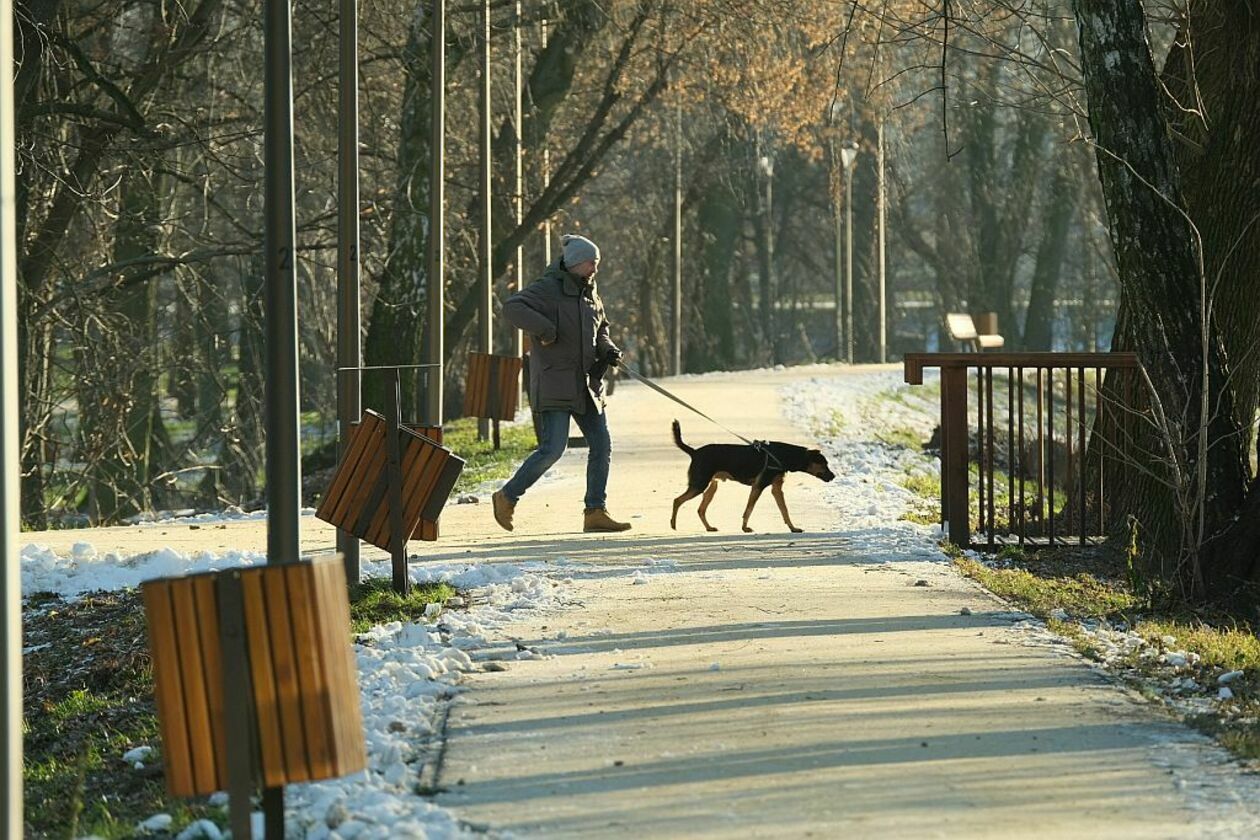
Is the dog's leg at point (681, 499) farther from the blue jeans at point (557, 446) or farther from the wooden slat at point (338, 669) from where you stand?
the wooden slat at point (338, 669)

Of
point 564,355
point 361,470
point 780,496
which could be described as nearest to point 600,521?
point 780,496

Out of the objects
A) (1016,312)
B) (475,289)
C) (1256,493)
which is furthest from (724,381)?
(1016,312)

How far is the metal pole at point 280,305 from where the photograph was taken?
809 centimetres

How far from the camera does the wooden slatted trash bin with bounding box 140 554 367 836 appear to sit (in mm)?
5883

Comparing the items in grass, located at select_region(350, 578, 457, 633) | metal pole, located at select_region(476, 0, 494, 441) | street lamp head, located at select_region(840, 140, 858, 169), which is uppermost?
street lamp head, located at select_region(840, 140, 858, 169)

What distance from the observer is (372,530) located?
11.0 m

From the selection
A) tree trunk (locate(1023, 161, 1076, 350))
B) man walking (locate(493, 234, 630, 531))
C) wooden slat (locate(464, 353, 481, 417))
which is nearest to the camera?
man walking (locate(493, 234, 630, 531))

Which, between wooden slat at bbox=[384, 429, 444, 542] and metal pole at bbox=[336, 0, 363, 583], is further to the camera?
metal pole at bbox=[336, 0, 363, 583]

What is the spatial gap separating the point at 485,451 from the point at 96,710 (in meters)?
14.3

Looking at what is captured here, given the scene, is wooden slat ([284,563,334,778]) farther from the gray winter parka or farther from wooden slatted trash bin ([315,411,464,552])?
the gray winter parka

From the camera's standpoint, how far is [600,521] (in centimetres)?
1408

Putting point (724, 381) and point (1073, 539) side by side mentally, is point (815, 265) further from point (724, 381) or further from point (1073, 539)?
point (1073, 539)

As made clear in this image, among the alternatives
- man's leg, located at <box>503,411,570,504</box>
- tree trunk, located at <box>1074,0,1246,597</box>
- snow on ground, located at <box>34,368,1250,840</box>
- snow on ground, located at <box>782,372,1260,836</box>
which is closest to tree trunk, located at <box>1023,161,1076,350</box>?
snow on ground, located at <box>782,372,1260,836</box>

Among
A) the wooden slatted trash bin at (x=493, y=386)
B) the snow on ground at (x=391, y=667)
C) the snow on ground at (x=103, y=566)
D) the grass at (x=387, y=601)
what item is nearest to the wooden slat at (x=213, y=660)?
the snow on ground at (x=391, y=667)
